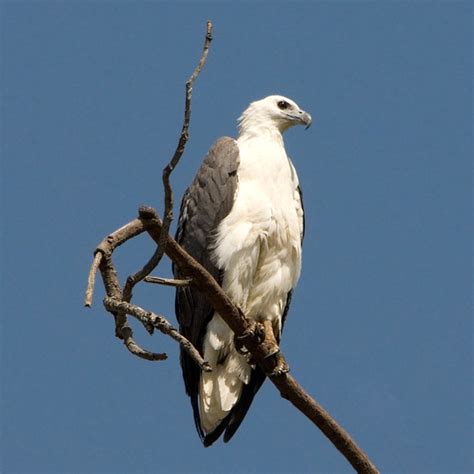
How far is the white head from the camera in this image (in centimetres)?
848

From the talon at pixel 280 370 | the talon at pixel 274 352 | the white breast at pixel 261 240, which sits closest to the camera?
the talon at pixel 280 370

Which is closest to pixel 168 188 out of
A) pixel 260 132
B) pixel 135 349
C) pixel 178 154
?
pixel 178 154

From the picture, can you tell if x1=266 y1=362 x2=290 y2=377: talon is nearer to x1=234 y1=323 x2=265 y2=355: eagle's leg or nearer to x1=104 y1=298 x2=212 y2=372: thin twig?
x1=234 y1=323 x2=265 y2=355: eagle's leg

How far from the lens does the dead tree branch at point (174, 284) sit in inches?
196

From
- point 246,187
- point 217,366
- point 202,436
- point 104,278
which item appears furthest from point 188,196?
point 104,278

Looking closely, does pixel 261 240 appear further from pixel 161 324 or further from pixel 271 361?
pixel 161 324

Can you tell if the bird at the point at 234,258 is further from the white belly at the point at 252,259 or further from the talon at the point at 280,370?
the talon at the point at 280,370

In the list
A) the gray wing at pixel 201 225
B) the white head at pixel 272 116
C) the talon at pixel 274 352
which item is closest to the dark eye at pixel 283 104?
the white head at pixel 272 116

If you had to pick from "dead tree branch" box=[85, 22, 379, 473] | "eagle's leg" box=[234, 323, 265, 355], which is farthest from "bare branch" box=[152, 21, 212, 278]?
"eagle's leg" box=[234, 323, 265, 355]

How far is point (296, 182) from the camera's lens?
7965 millimetres

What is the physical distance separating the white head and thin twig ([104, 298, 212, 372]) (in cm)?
355

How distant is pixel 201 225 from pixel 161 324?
245 centimetres

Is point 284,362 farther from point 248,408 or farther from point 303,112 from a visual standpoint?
point 303,112

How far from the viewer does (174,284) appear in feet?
17.9
